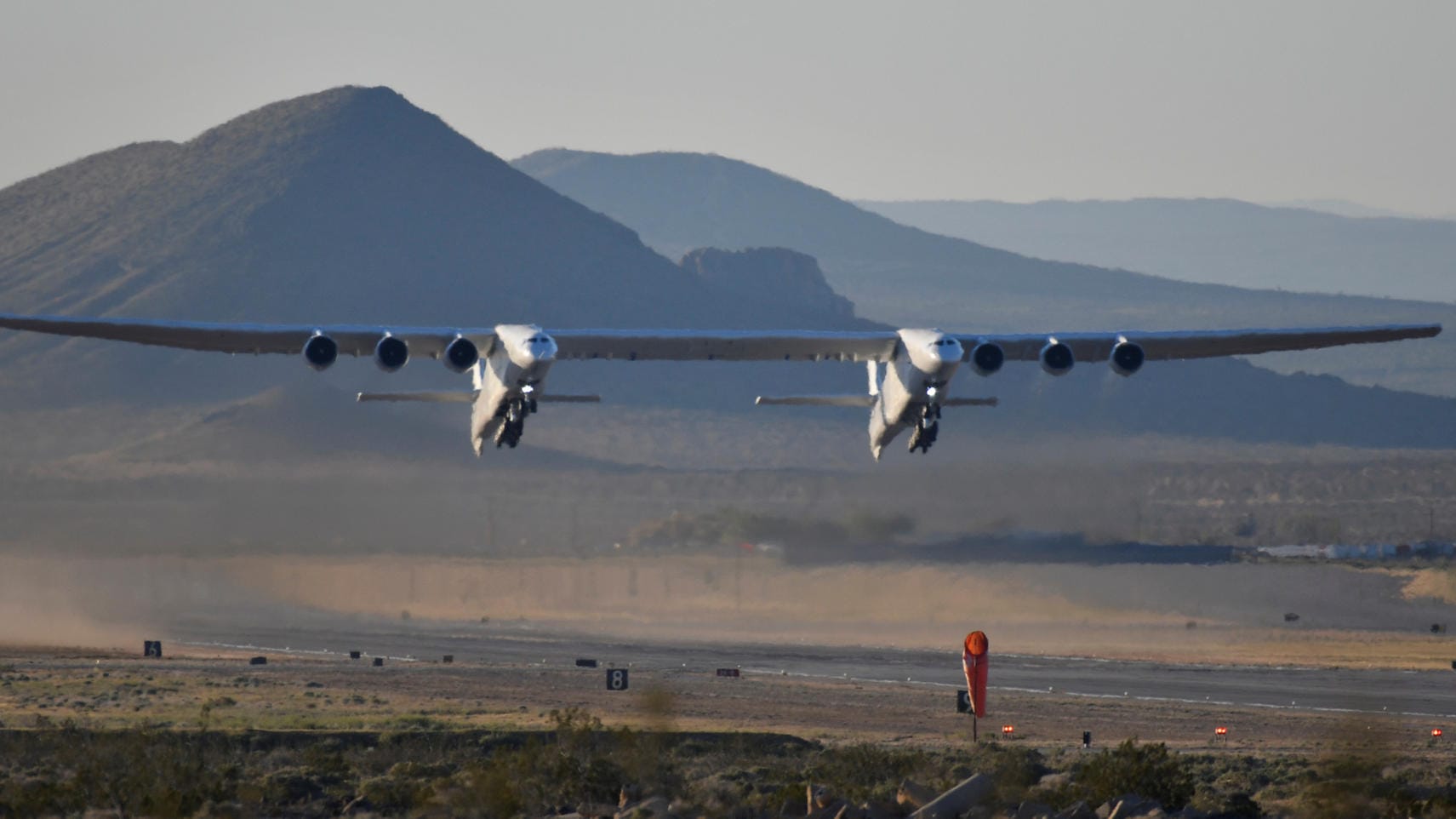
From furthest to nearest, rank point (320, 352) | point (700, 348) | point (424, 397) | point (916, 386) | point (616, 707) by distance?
point (700, 348) → point (616, 707) → point (424, 397) → point (916, 386) → point (320, 352)

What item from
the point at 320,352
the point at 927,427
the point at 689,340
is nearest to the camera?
the point at 320,352

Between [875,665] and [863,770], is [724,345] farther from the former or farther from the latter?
[863,770]

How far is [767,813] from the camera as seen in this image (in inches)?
1232

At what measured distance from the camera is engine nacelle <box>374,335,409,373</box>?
46.3m

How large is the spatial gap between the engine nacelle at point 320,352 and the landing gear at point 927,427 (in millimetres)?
12739

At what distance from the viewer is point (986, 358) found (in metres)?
47.0

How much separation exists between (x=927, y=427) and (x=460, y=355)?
34.5 feet

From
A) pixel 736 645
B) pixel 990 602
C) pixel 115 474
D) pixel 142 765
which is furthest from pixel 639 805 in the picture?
pixel 115 474

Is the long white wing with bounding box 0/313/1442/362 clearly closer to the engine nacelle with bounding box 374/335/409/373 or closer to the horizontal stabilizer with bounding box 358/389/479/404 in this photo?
the horizontal stabilizer with bounding box 358/389/479/404

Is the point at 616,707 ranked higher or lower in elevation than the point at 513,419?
lower

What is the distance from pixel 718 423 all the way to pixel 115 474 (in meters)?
67.2

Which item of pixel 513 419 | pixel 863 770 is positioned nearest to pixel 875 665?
pixel 513 419

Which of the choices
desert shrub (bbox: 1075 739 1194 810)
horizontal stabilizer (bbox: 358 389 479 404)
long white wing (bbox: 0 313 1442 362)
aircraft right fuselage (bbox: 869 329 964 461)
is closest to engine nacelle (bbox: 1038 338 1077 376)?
long white wing (bbox: 0 313 1442 362)

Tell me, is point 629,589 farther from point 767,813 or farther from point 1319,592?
point 767,813
